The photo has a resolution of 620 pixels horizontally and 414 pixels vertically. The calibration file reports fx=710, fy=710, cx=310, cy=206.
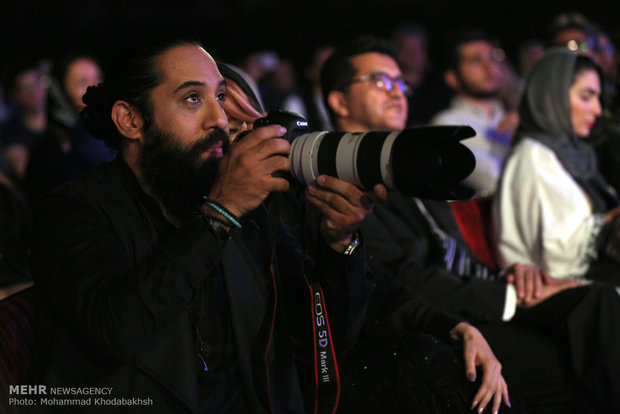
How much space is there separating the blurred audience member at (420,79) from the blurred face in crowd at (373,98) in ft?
7.06

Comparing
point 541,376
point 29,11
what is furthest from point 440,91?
point 29,11

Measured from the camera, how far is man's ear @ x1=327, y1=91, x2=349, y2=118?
297 centimetres

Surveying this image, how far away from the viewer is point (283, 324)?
6.02 ft

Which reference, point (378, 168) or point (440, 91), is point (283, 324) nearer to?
point (378, 168)

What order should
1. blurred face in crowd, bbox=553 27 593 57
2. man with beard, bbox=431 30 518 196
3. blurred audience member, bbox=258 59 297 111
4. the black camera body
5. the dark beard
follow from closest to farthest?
1. the black camera body
2. the dark beard
3. blurred face in crowd, bbox=553 27 593 57
4. man with beard, bbox=431 30 518 196
5. blurred audience member, bbox=258 59 297 111

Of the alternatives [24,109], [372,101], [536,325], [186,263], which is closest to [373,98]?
[372,101]

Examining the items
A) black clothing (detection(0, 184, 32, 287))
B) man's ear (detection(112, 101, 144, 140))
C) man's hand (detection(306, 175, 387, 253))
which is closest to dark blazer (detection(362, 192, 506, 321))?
man's hand (detection(306, 175, 387, 253))

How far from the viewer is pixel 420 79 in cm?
619

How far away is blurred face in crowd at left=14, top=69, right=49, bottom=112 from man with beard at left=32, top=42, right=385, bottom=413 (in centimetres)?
409

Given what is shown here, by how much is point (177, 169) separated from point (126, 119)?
23cm

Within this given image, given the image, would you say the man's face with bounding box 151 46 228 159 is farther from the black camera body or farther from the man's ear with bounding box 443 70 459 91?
the man's ear with bounding box 443 70 459 91

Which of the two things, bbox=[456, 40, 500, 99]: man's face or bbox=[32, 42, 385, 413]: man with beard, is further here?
bbox=[456, 40, 500, 99]: man's face

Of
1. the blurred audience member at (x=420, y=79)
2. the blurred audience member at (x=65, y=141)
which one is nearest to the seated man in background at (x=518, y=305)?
the blurred audience member at (x=65, y=141)

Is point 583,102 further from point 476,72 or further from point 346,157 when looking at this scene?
point 346,157
